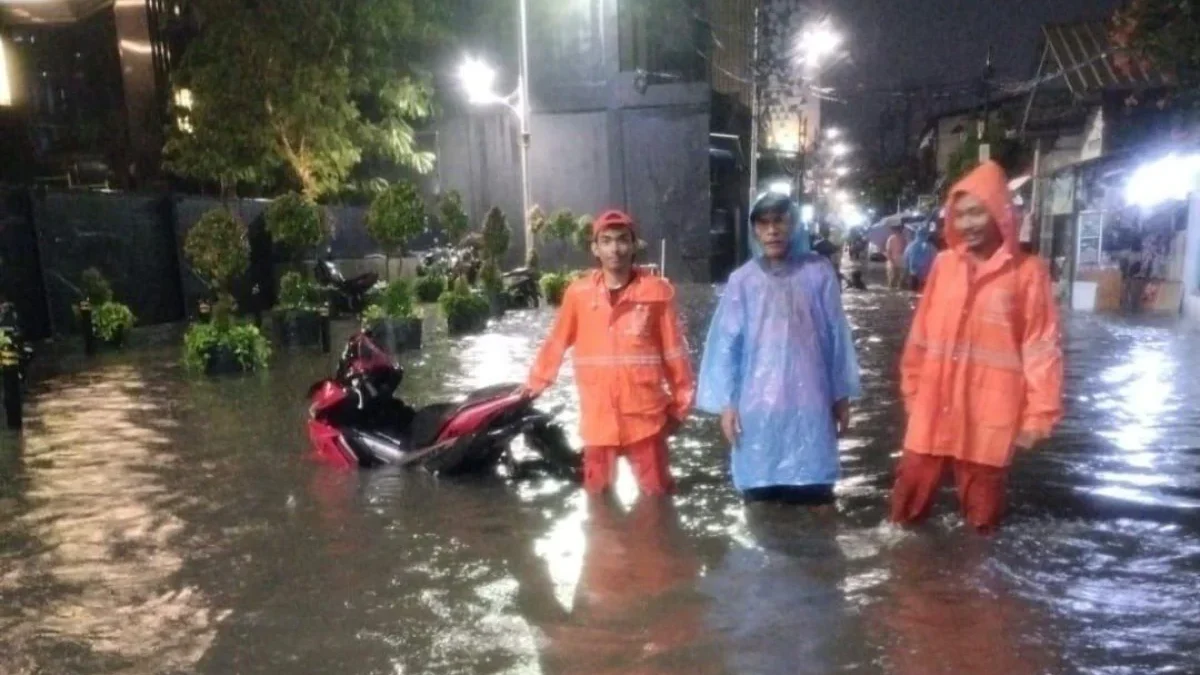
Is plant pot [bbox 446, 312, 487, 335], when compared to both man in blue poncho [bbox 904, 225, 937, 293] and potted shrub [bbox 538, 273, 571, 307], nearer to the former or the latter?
potted shrub [bbox 538, 273, 571, 307]

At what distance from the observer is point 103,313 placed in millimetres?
13617

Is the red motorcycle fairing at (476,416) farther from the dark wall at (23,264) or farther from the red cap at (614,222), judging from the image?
the dark wall at (23,264)

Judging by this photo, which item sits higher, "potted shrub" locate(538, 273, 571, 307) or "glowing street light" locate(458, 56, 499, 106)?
"glowing street light" locate(458, 56, 499, 106)

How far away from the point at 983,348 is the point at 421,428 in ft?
12.3

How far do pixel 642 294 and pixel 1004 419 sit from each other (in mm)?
1965

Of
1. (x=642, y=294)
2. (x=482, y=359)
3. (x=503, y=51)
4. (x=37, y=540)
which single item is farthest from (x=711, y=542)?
(x=503, y=51)

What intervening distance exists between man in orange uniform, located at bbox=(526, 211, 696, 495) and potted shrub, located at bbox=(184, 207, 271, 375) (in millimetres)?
7191

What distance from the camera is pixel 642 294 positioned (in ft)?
17.6

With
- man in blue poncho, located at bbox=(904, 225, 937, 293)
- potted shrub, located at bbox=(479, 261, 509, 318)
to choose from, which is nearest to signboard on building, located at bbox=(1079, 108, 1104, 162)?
man in blue poncho, located at bbox=(904, 225, 937, 293)

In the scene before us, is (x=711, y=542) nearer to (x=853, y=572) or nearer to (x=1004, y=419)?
(x=853, y=572)

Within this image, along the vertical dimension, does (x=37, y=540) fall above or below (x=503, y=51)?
below

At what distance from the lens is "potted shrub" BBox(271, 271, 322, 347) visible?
13.8 m

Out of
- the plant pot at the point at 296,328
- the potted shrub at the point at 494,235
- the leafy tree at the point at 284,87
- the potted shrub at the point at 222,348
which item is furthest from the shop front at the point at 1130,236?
the leafy tree at the point at 284,87

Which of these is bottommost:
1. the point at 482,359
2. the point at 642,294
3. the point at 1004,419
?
the point at 482,359
